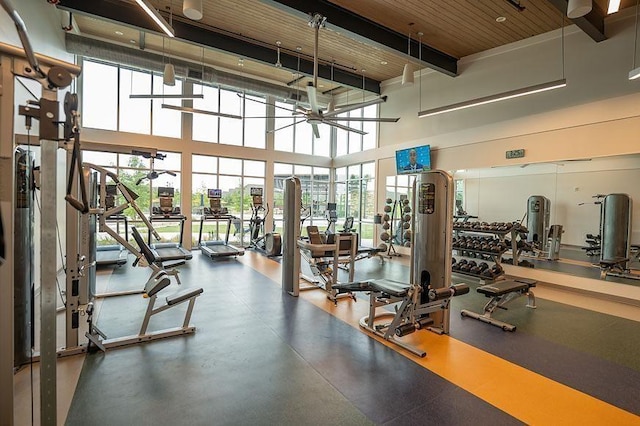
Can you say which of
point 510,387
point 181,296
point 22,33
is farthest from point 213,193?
point 510,387

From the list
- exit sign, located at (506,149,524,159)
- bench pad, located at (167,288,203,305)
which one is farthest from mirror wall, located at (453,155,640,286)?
bench pad, located at (167,288,203,305)

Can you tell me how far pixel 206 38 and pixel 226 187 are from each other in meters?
4.93

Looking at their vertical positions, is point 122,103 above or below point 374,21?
below

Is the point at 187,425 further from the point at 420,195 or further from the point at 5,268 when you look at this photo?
the point at 420,195

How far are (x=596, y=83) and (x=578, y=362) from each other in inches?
197

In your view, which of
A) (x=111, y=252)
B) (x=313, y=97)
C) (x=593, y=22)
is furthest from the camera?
(x=111, y=252)

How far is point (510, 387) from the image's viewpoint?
2.69 m

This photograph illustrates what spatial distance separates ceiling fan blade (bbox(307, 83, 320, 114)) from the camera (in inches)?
211

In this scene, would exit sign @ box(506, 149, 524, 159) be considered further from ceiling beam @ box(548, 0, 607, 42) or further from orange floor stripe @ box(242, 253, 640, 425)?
orange floor stripe @ box(242, 253, 640, 425)

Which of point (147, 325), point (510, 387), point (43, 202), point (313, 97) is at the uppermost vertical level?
point (313, 97)

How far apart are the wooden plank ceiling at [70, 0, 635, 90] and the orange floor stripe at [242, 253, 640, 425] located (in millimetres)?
5343

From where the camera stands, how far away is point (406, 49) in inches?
262

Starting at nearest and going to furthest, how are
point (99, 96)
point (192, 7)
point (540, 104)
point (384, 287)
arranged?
point (384, 287)
point (192, 7)
point (540, 104)
point (99, 96)

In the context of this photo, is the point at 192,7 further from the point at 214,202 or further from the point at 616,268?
the point at 616,268
